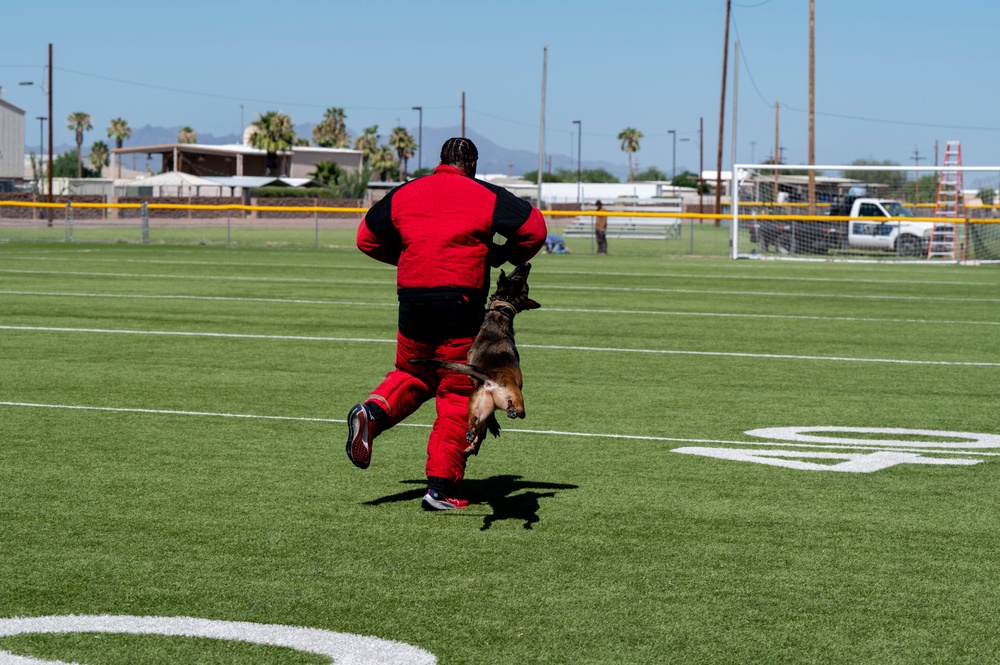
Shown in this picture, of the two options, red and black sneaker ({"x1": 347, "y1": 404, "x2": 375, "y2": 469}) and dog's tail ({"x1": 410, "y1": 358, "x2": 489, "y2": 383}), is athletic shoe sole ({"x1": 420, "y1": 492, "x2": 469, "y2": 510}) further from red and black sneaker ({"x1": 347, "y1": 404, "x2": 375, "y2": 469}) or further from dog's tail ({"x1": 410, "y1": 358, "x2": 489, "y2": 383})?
dog's tail ({"x1": 410, "y1": 358, "x2": 489, "y2": 383})

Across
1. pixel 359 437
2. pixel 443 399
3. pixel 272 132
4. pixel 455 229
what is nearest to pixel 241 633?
pixel 359 437

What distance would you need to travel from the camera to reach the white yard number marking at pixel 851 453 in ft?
26.9

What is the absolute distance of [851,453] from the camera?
338 inches

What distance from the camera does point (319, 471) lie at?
7.79m

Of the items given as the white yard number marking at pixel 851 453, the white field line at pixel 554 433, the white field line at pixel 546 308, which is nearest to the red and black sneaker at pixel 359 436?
the white yard number marking at pixel 851 453

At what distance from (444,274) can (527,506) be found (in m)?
1.27

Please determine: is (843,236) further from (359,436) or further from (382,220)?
(359,436)

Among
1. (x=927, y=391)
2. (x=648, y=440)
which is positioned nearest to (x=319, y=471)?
(x=648, y=440)

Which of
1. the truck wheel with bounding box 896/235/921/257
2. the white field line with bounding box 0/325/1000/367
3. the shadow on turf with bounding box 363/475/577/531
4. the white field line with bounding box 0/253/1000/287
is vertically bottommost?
the shadow on turf with bounding box 363/475/577/531

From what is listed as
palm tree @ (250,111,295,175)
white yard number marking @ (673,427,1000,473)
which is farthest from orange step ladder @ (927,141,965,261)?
palm tree @ (250,111,295,175)

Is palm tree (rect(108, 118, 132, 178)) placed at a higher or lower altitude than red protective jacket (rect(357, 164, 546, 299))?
higher

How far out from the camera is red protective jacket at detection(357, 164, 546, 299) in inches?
263

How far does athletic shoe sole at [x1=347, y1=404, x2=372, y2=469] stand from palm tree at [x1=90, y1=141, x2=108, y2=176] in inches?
6684

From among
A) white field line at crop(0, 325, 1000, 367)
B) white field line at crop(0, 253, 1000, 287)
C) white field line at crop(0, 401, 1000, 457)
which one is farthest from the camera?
white field line at crop(0, 253, 1000, 287)
